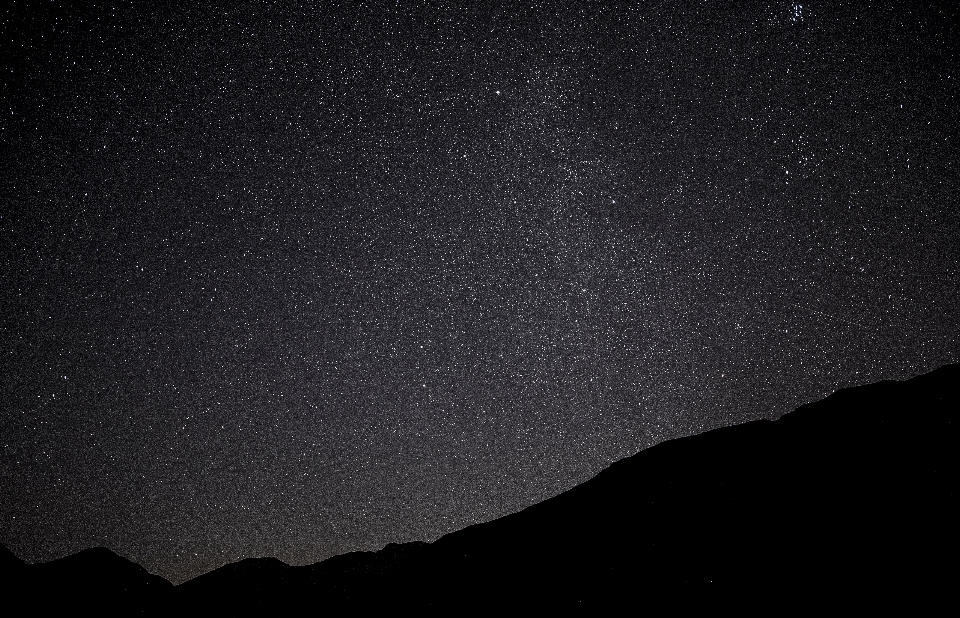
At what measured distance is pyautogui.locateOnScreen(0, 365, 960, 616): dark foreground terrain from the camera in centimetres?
1437

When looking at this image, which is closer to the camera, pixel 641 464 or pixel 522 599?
pixel 522 599

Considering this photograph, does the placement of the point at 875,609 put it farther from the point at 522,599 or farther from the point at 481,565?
the point at 481,565

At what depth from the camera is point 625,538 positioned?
21172mm

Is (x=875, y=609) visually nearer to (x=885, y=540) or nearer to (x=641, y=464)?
(x=885, y=540)

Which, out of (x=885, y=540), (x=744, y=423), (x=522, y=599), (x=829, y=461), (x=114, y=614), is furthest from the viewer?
(x=114, y=614)

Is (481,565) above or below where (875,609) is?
below

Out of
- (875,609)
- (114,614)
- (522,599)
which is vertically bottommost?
(114,614)

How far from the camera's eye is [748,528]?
17812mm

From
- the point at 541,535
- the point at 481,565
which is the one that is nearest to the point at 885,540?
the point at 541,535

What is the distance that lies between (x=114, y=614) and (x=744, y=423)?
53832mm

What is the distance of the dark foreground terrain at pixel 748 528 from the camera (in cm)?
1437

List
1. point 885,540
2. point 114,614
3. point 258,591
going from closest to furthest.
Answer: point 885,540
point 114,614
point 258,591

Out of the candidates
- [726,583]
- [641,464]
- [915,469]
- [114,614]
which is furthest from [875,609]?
[114,614]

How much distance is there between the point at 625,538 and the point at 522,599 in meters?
4.74
